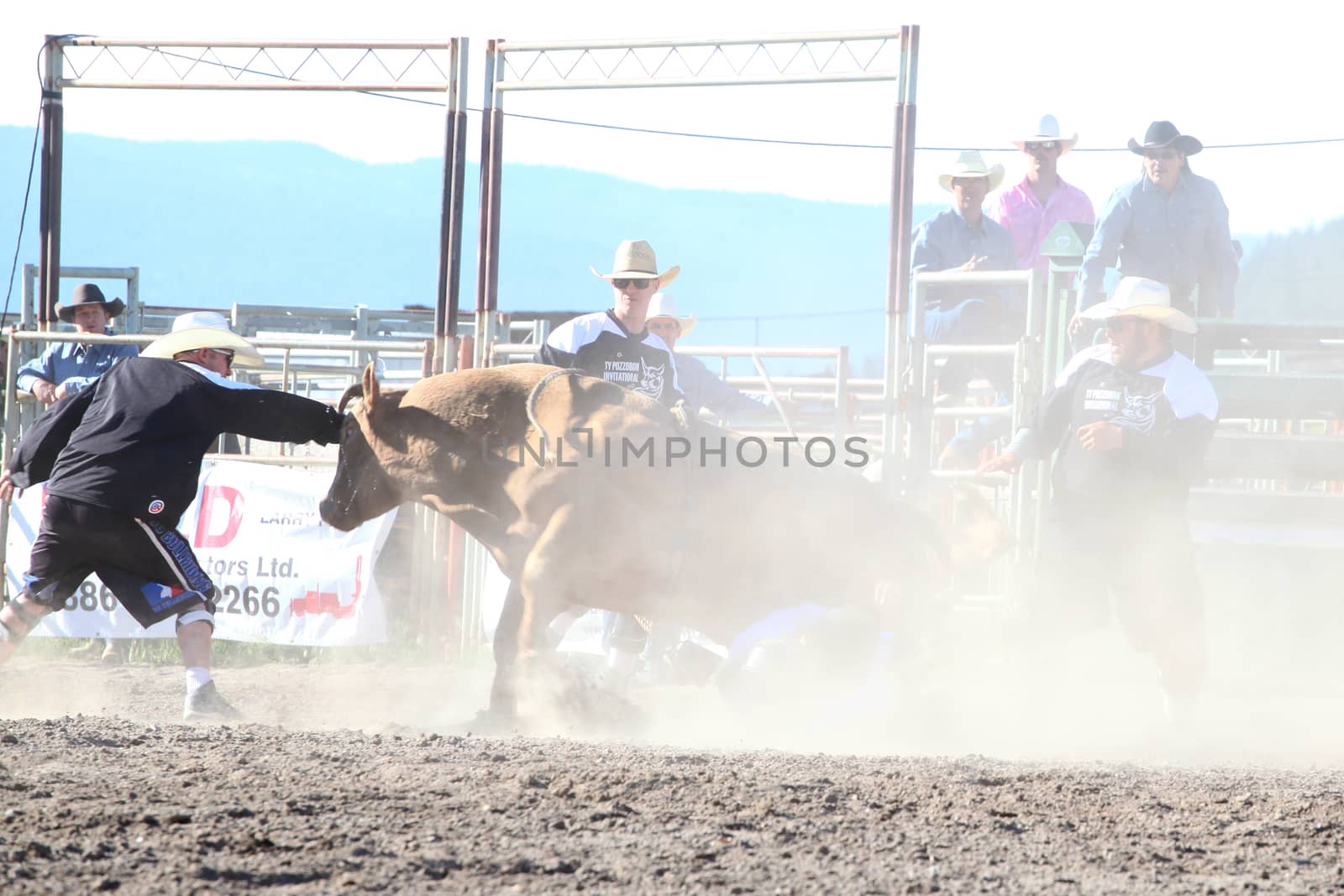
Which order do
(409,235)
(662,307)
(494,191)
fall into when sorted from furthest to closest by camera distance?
(409,235) < (494,191) < (662,307)

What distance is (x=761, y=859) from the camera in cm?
293

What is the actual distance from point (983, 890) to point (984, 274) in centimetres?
463

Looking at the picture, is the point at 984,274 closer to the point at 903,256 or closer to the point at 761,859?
the point at 903,256

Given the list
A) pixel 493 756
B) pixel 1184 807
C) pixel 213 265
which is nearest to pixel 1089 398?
pixel 1184 807

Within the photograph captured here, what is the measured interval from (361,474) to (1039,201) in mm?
4915

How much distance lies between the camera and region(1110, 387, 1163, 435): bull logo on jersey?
5941 millimetres

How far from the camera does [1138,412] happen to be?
19.5 ft

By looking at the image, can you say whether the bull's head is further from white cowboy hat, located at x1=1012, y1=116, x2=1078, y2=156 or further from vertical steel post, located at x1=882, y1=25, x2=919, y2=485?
white cowboy hat, located at x1=1012, y1=116, x2=1078, y2=156

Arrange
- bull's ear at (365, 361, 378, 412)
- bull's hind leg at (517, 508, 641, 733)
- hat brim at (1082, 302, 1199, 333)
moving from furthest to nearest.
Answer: hat brim at (1082, 302, 1199, 333)
bull's ear at (365, 361, 378, 412)
bull's hind leg at (517, 508, 641, 733)

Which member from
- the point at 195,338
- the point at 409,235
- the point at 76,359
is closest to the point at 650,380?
the point at 195,338

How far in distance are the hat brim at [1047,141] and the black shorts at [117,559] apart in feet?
17.8

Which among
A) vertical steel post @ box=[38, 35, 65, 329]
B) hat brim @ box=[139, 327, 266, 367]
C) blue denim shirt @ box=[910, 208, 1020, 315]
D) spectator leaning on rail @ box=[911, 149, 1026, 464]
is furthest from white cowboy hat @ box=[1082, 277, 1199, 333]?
vertical steel post @ box=[38, 35, 65, 329]

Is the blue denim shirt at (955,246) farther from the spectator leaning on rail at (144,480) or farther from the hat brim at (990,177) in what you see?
the spectator leaning on rail at (144,480)

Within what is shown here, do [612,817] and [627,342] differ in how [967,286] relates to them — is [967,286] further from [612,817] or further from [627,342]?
[612,817]
